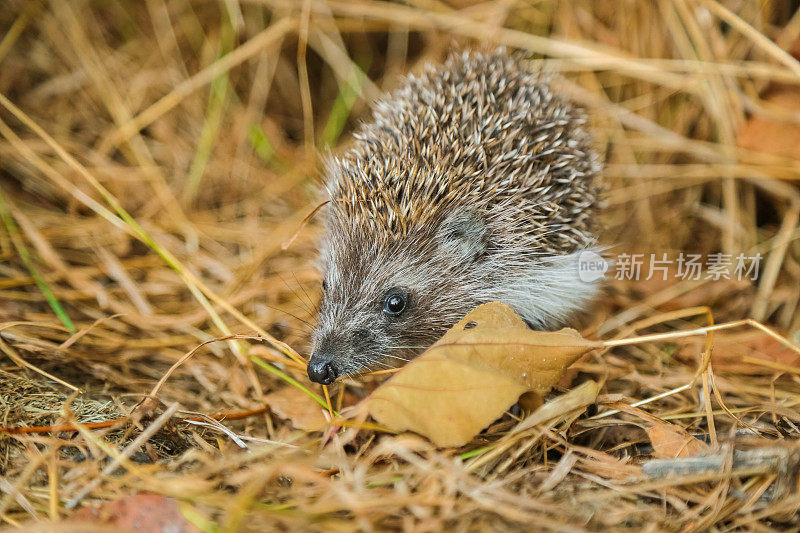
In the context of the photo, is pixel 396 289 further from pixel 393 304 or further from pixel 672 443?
pixel 672 443

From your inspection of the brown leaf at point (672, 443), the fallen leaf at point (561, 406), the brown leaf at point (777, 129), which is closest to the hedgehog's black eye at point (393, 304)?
the fallen leaf at point (561, 406)

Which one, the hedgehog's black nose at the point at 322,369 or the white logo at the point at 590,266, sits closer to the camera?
the hedgehog's black nose at the point at 322,369

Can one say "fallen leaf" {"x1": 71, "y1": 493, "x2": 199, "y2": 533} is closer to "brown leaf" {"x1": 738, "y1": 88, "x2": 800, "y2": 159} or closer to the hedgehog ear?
the hedgehog ear

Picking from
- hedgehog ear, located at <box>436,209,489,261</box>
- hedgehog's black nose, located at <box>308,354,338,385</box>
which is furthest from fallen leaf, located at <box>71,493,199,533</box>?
hedgehog ear, located at <box>436,209,489,261</box>

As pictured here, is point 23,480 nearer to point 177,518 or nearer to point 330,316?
point 177,518

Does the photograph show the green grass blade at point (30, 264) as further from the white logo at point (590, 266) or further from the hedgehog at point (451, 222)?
the white logo at point (590, 266)

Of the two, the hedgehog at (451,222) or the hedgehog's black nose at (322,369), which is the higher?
the hedgehog at (451,222)

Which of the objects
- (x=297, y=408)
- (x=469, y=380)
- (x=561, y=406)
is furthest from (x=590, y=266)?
(x=297, y=408)

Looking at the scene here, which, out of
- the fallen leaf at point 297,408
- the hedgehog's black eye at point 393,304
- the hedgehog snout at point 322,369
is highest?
the hedgehog's black eye at point 393,304
